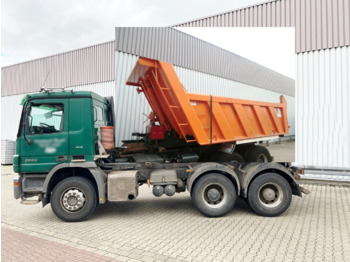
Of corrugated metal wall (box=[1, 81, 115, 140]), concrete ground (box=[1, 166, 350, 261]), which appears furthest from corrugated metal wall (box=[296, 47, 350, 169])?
corrugated metal wall (box=[1, 81, 115, 140])

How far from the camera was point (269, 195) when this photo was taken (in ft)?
18.0

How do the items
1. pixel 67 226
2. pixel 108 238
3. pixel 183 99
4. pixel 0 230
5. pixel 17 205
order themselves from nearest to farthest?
pixel 108 238, pixel 0 230, pixel 67 226, pixel 183 99, pixel 17 205

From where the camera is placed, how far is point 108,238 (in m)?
4.38

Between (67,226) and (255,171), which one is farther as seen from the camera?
(255,171)

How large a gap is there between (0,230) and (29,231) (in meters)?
0.48

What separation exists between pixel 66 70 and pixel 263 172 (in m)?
11.8

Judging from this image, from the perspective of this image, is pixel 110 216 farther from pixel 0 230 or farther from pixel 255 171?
pixel 255 171

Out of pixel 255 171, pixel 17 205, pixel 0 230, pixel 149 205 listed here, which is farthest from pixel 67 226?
pixel 255 171

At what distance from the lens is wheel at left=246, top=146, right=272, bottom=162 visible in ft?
19.1

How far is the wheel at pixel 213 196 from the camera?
5.39 metres

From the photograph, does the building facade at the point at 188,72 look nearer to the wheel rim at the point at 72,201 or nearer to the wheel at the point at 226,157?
the wheel at the point at 226,157

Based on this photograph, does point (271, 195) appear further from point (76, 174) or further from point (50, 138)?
point (50, 138)

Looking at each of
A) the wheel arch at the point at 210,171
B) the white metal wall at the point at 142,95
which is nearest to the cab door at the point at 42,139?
the white metal wall at the point at 142,95

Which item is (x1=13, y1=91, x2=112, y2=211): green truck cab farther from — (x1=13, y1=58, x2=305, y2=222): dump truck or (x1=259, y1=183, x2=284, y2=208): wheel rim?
(x1=259, y1=183, x2=284, y2=208): wheel rim
